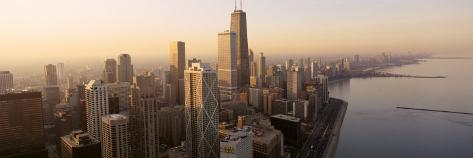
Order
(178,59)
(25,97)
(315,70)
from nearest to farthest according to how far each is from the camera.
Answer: (25,97)
(178,59)
(315,70)

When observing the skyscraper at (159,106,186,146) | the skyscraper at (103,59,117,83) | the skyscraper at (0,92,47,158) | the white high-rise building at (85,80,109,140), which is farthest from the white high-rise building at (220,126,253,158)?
the skyscraper at (103,59,117,83)

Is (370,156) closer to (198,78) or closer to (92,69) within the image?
(198,78)

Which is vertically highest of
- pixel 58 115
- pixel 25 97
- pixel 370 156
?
pixel 25 97

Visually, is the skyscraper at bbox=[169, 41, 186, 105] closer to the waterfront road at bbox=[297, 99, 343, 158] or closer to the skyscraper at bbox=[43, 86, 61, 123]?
the skyscraper at bbox=[43, 86, 61, 123]

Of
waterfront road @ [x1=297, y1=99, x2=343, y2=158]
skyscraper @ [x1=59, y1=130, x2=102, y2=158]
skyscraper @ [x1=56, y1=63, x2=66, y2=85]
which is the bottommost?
waterfront road @ [x1=297, y1=99, x2=343, y2=158]

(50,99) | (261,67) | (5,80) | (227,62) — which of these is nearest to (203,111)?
(50,99)

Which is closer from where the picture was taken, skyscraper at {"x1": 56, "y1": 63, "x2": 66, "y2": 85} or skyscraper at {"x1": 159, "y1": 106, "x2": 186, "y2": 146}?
skyscraper at {"x1": 159, "y1": 106, "x2": 186, "y2": 146}

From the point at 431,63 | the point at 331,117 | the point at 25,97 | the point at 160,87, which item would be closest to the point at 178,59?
the point at 160,87

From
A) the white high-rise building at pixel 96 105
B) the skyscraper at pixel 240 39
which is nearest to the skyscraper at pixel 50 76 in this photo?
the white high-rise building at pixel 96 105
